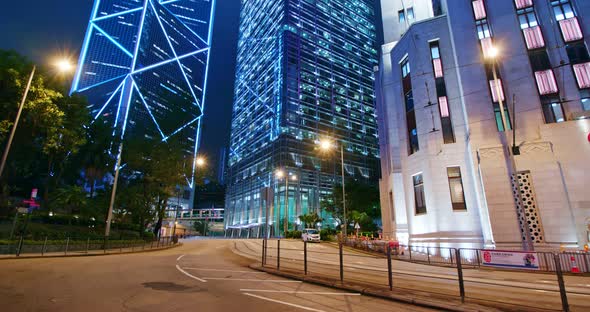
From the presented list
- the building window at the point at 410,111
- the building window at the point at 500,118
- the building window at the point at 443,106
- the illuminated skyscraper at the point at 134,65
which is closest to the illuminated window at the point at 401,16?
the building window at the point at 410,111

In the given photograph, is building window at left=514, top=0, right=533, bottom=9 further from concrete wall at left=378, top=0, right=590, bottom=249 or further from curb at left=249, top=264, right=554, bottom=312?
curb at left=249, top=264, right=554, bottom=312

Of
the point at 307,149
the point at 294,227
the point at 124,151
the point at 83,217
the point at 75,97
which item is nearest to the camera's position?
the point at 75,97

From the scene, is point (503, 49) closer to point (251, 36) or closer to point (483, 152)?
point (483, 152)

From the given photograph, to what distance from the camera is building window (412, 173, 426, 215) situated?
919 inches

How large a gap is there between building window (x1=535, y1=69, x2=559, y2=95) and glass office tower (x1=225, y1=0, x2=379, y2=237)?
45.9 m

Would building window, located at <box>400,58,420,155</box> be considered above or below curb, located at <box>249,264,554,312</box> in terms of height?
above

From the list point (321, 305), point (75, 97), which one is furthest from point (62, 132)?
point (321, 305)

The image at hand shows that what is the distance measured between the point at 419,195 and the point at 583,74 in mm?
13937

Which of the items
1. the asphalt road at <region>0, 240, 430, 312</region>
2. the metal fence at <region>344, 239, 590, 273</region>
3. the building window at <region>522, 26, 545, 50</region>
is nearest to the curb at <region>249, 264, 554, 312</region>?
the asphalt road at <region>0, 240, 430, 312</region>

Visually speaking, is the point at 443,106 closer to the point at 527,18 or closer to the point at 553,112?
the point at 553,112

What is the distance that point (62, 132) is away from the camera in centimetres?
2212

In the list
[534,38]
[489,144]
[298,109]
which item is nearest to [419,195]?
[489,144]

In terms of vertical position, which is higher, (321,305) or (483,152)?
(483,152)

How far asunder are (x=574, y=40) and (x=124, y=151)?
44.0 m
